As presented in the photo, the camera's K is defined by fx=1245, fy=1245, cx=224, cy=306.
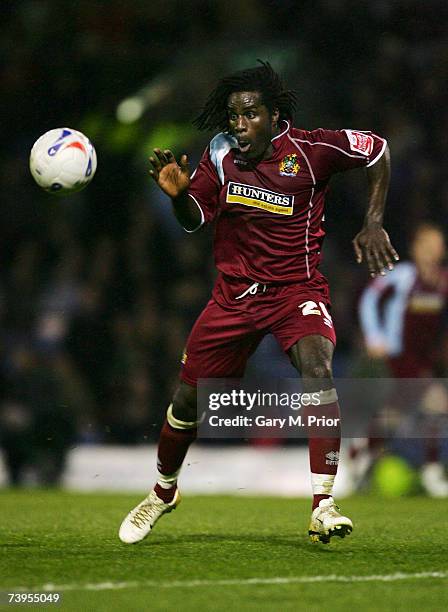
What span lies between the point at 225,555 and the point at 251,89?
214cm

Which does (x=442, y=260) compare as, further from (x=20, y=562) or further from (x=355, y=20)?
(x=20, y=562)

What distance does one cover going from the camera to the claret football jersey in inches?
227

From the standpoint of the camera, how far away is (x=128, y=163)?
12.3m

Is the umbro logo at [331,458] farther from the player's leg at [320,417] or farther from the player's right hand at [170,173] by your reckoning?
the player's right hand at [170,173]

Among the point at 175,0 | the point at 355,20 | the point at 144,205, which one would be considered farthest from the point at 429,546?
the point at 175,0


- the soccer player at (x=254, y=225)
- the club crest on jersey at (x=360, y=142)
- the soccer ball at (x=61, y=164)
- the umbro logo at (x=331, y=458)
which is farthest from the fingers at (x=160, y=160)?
the umbro logo at (x=331, y=458)

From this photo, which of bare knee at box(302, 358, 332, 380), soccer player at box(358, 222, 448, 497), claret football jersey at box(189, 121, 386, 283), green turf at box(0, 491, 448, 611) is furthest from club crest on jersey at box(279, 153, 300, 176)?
soccer player at box(358, 222, 448, 497)

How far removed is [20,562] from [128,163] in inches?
308

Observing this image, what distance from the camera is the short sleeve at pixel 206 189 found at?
5.78m

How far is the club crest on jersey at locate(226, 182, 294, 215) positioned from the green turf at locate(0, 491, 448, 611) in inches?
60.1

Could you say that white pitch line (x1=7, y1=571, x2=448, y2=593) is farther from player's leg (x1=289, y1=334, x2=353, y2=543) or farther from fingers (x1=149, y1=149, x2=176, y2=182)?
fingers (x1=149, y1=149, x2=176, y2=182)

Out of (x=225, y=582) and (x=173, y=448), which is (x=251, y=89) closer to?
(x=173, y=448)

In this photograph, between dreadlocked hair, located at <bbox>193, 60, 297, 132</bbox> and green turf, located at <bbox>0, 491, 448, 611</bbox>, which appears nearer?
green turf, located at <bbox>0, 491, 448, 611</bbox>

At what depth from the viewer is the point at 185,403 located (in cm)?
575
